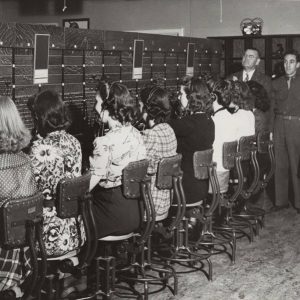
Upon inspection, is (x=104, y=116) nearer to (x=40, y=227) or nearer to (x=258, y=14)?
(x=40, y=227)

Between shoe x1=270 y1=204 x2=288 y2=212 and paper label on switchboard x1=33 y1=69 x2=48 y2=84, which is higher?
paper label on switchboard x1=33 y1=69 x2=48 y2=84

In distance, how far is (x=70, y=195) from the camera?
9.71ft

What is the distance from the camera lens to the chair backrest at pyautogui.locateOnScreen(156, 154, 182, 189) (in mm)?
3613

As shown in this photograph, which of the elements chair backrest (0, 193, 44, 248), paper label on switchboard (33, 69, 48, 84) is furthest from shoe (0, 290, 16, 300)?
paper label on switchboard (33, 69, 48, 84)

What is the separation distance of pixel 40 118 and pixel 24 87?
2.27ft

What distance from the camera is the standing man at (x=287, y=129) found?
603 cm

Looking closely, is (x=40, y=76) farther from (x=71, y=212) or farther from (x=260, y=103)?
(x=260, y=103)

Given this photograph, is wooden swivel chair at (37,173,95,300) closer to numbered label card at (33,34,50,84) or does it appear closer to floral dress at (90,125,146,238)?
floral dress at (90,125,146,238)

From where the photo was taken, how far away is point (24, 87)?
3.82 metres

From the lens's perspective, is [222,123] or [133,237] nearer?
[133,237]

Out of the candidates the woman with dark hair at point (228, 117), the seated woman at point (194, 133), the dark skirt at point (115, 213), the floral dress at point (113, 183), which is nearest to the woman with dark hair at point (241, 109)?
the woman with dark hair at point (228, 117)

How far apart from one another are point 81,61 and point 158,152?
108cm

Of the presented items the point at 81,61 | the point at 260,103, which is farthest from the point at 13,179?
the point at 260,103

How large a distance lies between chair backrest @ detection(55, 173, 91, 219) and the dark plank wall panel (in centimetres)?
100
